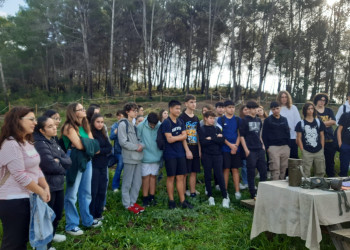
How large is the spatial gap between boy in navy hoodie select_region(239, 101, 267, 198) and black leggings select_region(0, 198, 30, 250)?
3.71 metres

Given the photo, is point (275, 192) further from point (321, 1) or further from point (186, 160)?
point (321, 1)

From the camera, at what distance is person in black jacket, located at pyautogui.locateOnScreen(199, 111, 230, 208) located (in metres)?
4.96

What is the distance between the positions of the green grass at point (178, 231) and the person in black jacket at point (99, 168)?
0.26 metres

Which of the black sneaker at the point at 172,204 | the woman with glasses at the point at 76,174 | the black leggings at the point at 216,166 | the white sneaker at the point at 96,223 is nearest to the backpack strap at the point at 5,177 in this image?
the woman with glasses at the point at 76,174

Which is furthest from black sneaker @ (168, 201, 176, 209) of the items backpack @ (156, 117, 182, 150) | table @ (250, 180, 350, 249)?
table @ (250, 180, 350, 249)

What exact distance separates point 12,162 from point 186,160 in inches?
123

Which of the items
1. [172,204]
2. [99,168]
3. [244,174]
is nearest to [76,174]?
[99,168]

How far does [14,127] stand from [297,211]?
2.82 meters

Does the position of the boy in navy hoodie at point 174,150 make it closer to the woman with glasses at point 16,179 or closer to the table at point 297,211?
the table at point 297,211

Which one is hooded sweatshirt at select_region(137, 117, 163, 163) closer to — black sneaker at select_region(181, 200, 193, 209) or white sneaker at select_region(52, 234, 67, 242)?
black sneaker at select_region(181, 200, 193, 209)

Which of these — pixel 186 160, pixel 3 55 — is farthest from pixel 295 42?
pixel 3 55

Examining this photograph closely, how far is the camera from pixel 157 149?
4.93 meters

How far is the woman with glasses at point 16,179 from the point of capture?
7.92 ft

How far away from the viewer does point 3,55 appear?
28.3 m
